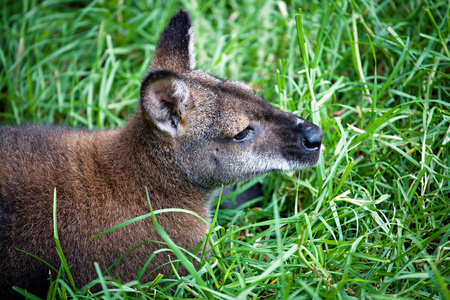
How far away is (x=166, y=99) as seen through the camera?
12.8 feet

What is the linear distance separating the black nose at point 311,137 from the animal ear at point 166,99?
123 centimetres

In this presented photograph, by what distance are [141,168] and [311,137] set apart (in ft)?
5.62

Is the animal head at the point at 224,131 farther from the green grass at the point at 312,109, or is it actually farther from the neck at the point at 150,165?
the green grass at the point at 312,109

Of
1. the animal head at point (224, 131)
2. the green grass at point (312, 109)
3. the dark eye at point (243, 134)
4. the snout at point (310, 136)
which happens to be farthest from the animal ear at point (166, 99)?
the snout at point (310, 136)

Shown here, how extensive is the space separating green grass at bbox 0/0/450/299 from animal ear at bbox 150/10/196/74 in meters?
0.80

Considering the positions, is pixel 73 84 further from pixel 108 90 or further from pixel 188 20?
pixel 188 20

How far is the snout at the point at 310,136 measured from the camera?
4250 millimetres

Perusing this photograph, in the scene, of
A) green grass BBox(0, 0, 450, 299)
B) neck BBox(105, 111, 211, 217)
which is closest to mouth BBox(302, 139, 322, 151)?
green grass BBox(0, 0, 450, 299)

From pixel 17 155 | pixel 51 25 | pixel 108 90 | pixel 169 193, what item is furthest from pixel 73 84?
pixel 169 193

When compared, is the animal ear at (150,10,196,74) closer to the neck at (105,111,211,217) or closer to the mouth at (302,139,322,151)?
the neck at (105,111,211,217)

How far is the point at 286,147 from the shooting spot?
4262mm

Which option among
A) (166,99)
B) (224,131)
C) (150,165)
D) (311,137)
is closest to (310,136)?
(311,137)

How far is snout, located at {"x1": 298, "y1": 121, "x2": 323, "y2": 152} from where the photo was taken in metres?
4.25

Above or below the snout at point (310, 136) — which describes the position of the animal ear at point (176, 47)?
above
